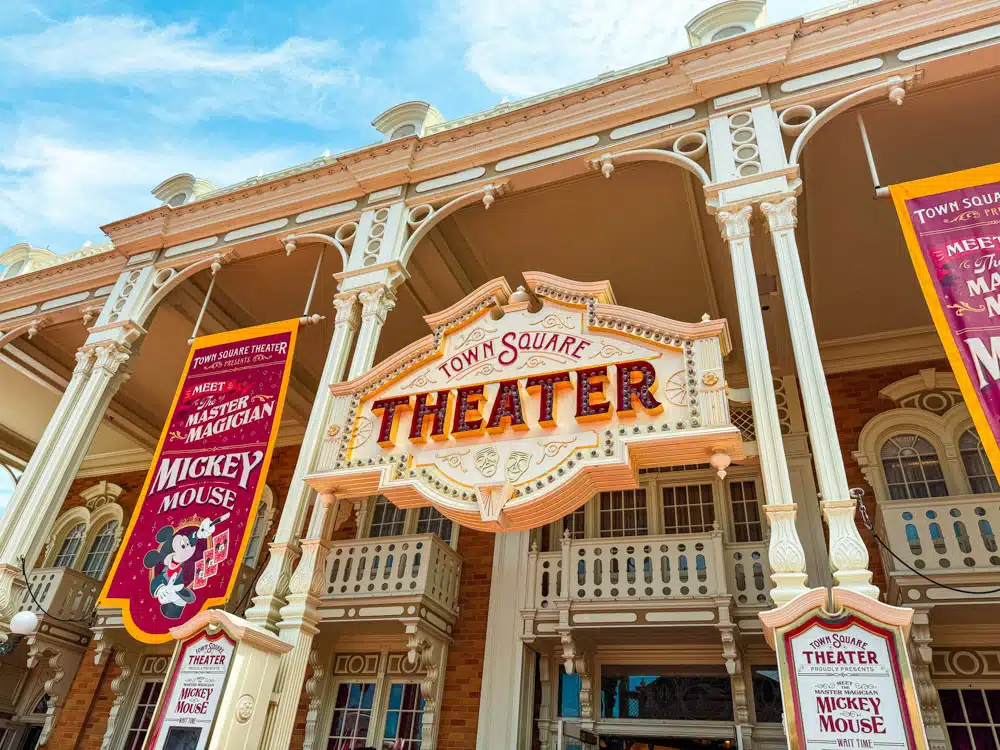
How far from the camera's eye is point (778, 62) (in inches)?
297

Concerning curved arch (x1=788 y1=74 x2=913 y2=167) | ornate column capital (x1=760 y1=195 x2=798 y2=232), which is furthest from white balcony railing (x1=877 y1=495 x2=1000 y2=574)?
curved arch (x1=788 y1=74 x2=913 y2=167)

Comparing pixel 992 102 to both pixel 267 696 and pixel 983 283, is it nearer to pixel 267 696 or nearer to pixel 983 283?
pixel 983 283

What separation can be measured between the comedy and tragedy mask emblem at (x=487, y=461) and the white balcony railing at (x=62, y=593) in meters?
9.92

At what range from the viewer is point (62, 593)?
12.2 m

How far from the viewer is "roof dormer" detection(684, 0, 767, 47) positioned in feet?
27.1

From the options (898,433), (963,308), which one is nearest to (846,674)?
(963,308)

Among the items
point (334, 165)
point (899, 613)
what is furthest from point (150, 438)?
point (899, 613)

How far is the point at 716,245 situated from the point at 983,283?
432cm

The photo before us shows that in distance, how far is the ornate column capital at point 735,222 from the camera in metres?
6.68

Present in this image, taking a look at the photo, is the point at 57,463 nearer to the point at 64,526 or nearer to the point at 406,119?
the point at 406,119

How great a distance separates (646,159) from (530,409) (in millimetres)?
3467

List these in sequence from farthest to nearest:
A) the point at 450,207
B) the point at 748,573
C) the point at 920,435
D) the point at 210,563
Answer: the point at 920,435 < the point at 748,573 < the point at 450,207 < the point at 210,563

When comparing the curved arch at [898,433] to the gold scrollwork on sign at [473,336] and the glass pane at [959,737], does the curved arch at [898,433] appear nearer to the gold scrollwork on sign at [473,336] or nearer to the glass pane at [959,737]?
the glass pane at [959,737]

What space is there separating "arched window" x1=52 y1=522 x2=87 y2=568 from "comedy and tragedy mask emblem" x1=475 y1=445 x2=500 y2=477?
1233 centimetres
